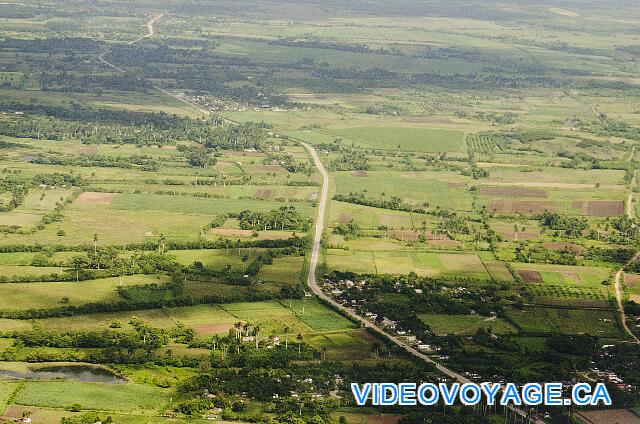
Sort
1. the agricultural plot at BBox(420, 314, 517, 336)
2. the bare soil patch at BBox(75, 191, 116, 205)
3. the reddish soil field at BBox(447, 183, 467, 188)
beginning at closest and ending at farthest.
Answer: the agricultural plot at BBox(420, 314, 517, 336), the bare soil patch at BBox(75, 191, 116, 205), the reddish soil field at BBox(447, 183, 467, 188)

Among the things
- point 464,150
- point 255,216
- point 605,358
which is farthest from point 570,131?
point 605,358

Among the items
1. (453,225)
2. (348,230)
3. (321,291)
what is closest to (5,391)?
(321,291)

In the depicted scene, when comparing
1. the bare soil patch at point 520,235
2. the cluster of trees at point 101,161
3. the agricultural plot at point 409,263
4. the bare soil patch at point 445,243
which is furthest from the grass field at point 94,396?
the cluster of trees at point 101,161

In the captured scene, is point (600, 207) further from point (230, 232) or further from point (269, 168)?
point (230, 232)

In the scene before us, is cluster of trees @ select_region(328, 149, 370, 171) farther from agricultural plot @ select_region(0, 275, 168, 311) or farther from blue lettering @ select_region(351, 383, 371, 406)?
blue lettering @ select_region(351, 383, 371, 406)

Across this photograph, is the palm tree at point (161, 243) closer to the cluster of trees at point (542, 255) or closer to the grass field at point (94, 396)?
the grass field at point (94, 396)

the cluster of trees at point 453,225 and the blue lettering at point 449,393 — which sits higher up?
the blue lettering at point 449,393

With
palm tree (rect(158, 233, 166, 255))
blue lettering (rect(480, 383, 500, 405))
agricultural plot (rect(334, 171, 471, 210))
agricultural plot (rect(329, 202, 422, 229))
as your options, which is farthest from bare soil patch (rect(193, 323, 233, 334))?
agricultural plot (rect(334, 171, 471, 210))
